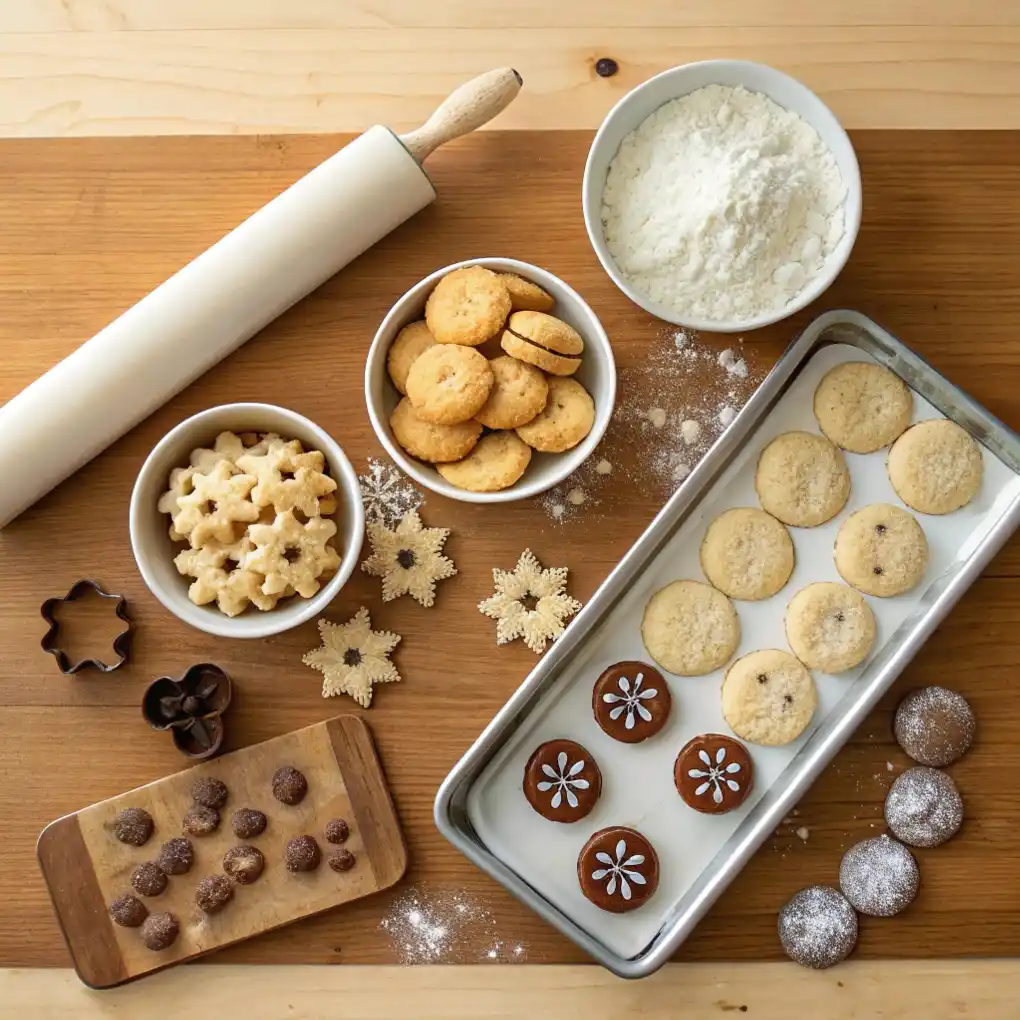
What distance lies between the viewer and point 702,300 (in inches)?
37.7

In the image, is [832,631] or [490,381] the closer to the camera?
[490,381]

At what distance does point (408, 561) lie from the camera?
1.02m

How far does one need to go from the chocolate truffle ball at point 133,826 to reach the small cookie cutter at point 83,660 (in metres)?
0.15

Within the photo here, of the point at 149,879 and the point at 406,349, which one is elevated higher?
the point at 406,349

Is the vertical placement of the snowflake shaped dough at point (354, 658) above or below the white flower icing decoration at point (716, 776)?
above

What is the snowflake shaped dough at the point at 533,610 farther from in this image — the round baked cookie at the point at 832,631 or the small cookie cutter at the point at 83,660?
the small cookie cutter at the point at 83,660

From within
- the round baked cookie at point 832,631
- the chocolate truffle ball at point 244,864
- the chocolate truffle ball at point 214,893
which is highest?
the round baked cookie at point 832,631

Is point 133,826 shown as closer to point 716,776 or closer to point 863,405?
point 716,776

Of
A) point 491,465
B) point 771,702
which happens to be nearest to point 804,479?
point 771,702

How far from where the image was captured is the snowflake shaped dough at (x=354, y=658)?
1.01 m

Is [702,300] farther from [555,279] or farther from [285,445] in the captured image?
[285,445]

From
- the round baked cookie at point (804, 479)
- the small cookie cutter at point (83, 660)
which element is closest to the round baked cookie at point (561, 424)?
the round baked cookie at point (804, 479)

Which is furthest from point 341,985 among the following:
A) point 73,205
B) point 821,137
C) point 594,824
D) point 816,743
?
point 821,137

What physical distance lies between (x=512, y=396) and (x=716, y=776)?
0.44 metres
